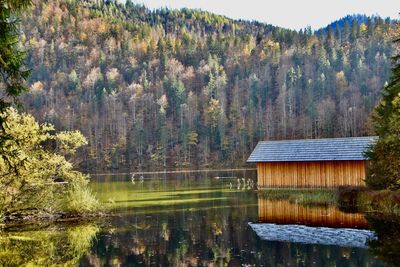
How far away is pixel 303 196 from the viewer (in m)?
36.9

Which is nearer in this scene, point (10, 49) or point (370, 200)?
point (10, 49)

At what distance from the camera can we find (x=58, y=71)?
162500 millimetres

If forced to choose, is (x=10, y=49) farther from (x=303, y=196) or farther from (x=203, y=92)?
(x=203, y=92)

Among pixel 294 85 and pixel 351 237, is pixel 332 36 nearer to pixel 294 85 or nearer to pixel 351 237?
pixel 294 85

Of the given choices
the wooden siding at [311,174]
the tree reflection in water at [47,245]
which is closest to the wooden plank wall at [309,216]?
the tree reflection in water at [47,245]

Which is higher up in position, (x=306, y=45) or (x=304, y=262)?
(x=306, y=45)

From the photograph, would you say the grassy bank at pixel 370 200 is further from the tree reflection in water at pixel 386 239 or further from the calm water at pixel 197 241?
the calm water at pixel 197 241

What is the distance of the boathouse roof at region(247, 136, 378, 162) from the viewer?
42.8 metres

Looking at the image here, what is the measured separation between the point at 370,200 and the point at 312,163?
1665 cm

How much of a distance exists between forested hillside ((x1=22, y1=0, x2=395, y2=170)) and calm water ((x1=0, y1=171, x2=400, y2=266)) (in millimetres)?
74444

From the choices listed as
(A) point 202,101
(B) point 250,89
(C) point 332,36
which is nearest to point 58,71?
(A) point 202,101

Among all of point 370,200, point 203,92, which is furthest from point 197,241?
point 203,92

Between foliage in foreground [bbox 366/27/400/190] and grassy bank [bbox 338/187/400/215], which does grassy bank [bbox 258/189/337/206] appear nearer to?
grassy bank [bbox 338/187/400/215]

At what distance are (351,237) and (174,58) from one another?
6018 inches
